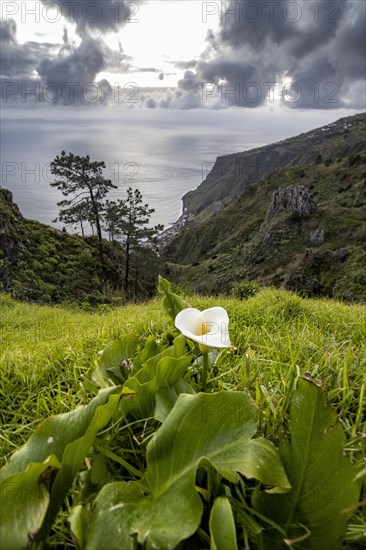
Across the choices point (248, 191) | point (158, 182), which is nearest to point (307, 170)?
point (248, 191)

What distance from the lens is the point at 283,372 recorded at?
220 cm

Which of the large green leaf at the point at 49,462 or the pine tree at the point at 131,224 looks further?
the pine tree at the point at 131,224

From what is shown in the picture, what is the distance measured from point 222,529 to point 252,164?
6531 inches

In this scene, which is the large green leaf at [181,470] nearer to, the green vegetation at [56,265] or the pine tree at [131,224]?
the green vegetation at [56,265]

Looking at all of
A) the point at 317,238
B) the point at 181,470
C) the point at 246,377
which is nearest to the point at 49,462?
the point at 181,470

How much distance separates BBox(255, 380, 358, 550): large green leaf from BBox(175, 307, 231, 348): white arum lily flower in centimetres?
38

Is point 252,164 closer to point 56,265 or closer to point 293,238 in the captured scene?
point 293,238

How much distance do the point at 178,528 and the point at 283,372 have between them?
121 cm

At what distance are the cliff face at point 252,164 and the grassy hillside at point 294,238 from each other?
184 feet

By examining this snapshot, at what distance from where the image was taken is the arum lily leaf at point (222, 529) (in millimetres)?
1082

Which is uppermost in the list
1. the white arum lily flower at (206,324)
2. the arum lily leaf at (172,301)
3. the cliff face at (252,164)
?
the cliff face at (252,164)

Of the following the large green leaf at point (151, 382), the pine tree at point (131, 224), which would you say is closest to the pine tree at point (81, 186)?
the pine tree at point (131, 224)

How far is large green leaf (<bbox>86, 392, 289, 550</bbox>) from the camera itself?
1.14 m

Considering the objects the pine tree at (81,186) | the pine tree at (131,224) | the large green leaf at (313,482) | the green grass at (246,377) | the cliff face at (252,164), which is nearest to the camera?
the large green leaf at (313,482)
